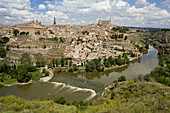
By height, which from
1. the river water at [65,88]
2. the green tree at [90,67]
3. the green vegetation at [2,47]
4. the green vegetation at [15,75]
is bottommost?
the river water at [65,88]

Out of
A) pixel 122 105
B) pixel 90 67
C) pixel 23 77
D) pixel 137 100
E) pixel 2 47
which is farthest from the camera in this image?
pixel 2 47

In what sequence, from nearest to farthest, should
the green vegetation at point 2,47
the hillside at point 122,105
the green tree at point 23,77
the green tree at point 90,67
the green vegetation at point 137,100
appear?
1. the hillside at point 122,105
2. the green vegetation at point 137,100
3. the green tree at point 23,77
4. the green tree at point 90,67
5. the green vegetation at point 2,47

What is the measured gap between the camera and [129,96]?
10039mm

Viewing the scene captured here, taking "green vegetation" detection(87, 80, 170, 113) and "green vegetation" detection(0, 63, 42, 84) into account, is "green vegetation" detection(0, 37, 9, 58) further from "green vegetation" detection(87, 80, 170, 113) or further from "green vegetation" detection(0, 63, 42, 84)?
"green vegetation" detection(87, 80, 170, 113)

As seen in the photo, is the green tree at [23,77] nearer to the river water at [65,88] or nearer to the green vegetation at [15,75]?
the green vegetation at [15,75]

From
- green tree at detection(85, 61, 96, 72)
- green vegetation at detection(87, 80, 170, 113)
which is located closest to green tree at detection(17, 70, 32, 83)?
green tree at detection(85, 61, 96, 72)

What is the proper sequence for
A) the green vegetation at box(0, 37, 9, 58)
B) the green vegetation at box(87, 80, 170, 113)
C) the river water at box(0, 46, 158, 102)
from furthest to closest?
the green vegetation at box(0, 37, 9, 58) < the river water at box(0, 46, 158, 102) < the green vegetation at box(87, 80, 170, 113)

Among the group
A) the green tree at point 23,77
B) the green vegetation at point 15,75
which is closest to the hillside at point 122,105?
the green tree at point 23,77

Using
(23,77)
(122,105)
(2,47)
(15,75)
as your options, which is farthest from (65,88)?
(2,47)

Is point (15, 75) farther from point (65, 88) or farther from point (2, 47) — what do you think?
point (2, 47)

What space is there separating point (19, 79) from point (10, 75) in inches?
99.3

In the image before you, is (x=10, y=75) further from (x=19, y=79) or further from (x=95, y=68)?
(x=95, y=68)

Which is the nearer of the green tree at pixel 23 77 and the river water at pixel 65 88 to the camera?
the river water at pixel 65 88

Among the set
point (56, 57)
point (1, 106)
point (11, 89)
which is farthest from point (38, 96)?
point (56, 57)
